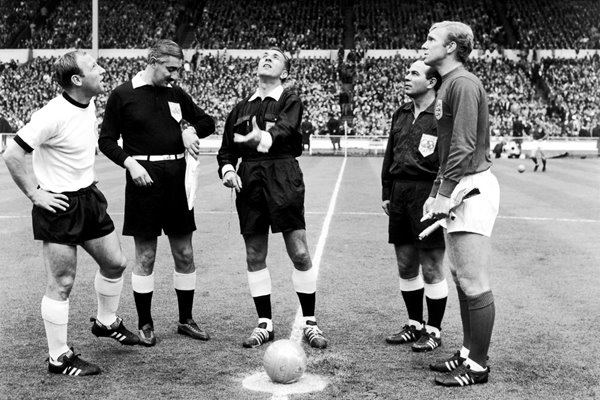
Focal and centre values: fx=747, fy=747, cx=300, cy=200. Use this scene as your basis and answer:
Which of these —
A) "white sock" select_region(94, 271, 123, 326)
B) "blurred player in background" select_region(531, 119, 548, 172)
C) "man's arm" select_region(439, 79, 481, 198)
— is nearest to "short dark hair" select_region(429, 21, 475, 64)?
"man's arm" select_region(439, 79, 481, 198)

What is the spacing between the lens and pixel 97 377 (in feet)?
16.6

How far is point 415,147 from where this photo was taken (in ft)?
19.3

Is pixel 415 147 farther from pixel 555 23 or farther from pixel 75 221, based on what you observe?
pixel 555 23

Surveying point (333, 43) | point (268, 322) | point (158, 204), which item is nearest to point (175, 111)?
point (158, 204)

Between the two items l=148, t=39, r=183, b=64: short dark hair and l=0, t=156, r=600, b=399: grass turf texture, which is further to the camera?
l=148, t=39, r=183, b=64: short dark hair

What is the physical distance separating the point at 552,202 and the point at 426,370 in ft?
39.4

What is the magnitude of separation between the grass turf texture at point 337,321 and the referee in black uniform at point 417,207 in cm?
26

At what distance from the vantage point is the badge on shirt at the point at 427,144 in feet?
19.0

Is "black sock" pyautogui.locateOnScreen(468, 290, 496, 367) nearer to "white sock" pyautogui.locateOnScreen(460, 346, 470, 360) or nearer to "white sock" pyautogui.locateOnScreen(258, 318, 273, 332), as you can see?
"white sock" pyautogui.locateOnScreen(460, 346, 470, 360)

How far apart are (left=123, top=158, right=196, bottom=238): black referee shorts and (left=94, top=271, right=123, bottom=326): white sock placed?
15.9 inches

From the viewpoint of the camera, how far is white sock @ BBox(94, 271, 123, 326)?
5.73 m

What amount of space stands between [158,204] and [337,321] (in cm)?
189

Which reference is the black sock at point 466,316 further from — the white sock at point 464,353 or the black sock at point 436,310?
the black sock at point 436,310

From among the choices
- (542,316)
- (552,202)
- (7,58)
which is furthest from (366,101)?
(542,316)
